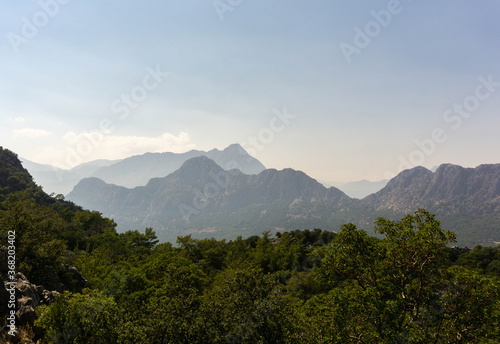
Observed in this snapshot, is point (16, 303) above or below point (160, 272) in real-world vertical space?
above

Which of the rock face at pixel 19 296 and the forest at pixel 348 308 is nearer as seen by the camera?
the forest at pixel 348 308

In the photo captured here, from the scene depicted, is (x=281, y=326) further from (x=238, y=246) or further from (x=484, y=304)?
(x=238, y=246)

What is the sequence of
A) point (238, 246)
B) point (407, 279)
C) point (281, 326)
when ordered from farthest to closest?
point (238, 246)
point (281, 326)
point (407, 279)

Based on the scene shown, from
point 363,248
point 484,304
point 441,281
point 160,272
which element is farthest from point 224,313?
point 160,272

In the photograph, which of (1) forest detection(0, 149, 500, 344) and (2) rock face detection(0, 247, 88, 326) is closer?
(1) forest detection(0, 149, 500, 344)

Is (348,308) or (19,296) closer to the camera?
(348,308)

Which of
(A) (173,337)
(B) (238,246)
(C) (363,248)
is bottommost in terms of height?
(B) (238,246)

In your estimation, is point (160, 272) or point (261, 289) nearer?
point (261, 289)

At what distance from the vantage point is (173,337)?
17.9 metres

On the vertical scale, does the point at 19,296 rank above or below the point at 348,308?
below

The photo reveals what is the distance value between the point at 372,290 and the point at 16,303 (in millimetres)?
27128

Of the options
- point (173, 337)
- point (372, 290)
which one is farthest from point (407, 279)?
point (173, 337)

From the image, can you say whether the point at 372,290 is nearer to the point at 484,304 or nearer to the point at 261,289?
the point at 484,304

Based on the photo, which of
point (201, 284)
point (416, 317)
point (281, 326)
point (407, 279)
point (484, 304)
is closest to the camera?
point (484, 304)
